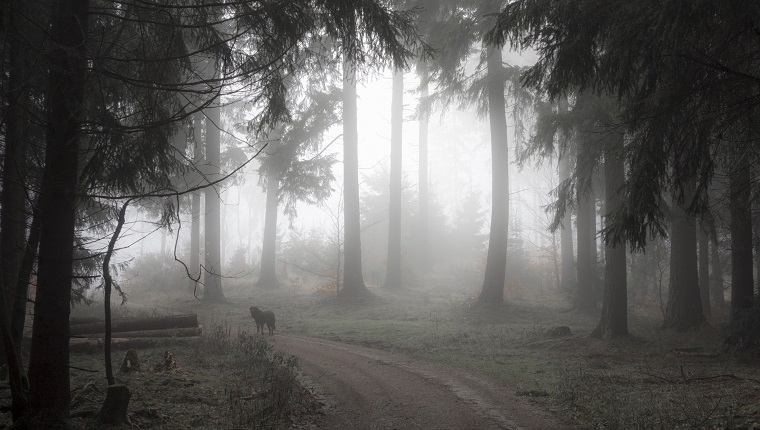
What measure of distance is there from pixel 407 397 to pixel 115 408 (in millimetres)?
4434

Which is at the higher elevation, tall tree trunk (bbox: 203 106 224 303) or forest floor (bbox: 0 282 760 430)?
tall tree trunk (bbox: 203 106 224 303)

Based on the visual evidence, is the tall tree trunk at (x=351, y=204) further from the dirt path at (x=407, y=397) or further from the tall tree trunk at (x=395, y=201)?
the dirt path at (x=407, y=397)

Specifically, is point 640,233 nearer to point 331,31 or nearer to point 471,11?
point 331,31

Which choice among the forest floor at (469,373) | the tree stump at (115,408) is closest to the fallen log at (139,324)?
the forest floor at (469,373)

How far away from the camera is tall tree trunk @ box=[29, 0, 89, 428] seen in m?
5.83

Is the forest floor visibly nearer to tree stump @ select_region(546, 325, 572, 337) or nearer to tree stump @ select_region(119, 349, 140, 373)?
tree stump @ select_region(546, 325, 572, 337)

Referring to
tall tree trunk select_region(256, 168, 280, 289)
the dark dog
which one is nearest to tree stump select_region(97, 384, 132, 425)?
the dark dog

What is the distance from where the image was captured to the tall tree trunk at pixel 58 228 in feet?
19.1

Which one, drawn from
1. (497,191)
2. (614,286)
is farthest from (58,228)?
(497,191)

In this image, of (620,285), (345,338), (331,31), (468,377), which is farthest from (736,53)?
(345,338)

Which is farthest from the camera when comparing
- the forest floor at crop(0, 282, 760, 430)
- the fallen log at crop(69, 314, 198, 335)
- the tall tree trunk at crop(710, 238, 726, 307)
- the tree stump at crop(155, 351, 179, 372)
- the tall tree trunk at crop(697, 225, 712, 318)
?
the tall tree trunk at crop(710, 238, 726, 307)

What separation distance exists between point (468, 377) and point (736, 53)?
6993 mm

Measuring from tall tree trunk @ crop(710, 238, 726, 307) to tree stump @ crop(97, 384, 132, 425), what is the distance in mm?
23636

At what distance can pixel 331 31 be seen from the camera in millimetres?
7523
